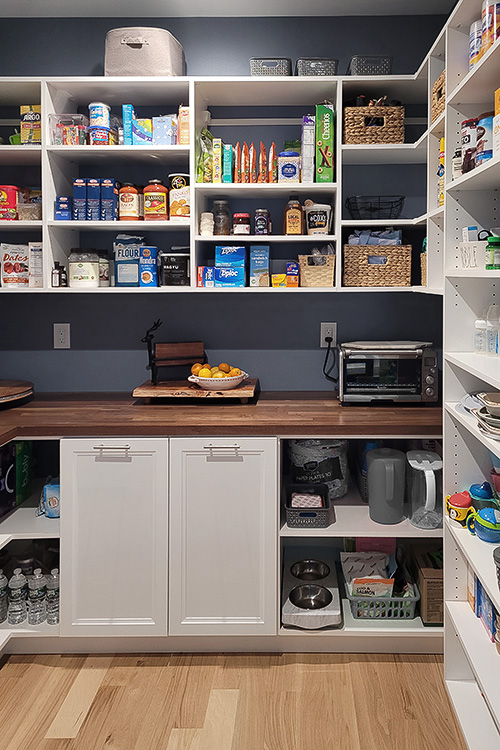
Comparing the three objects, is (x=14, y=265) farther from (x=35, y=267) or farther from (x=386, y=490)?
(x=386, y=490)

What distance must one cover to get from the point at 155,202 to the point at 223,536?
4.46 feet

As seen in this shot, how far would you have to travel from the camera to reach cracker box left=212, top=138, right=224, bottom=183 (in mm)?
2725

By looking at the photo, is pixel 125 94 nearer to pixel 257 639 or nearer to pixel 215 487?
pixel 215 487

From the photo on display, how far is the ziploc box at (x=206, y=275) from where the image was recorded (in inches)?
109

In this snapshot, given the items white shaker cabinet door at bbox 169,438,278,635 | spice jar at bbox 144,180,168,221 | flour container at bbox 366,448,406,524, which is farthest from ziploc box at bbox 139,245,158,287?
flour container at bbox 366,448,406,524

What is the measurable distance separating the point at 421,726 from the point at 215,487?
3.35 ft

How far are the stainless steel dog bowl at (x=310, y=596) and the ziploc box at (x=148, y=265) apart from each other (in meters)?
1.39

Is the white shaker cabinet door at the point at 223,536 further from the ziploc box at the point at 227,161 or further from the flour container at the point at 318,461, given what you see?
the ziploc box at the point at 227,161

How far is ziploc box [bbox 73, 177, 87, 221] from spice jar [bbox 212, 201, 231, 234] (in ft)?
1.76

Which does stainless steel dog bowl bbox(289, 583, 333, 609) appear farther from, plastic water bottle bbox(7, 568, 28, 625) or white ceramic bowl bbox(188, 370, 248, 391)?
plastic water bottle bbox(7, 568, 28, 625)

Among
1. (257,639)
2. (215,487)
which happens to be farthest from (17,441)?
(257,639)

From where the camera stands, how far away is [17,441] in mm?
2732

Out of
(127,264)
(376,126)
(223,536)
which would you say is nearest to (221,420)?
(223,536)

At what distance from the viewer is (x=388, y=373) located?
271 centimetres
